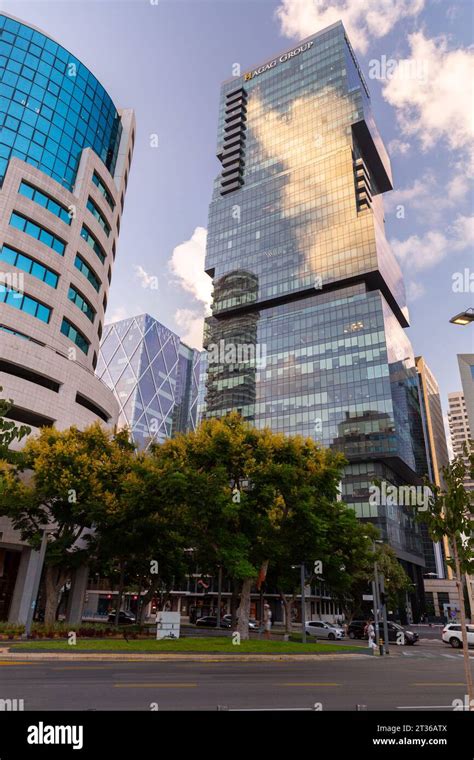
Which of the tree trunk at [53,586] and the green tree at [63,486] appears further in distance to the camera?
the tree trunk at [53,586]

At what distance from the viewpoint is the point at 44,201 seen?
4547 cm

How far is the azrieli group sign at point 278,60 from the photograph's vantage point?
131762mm

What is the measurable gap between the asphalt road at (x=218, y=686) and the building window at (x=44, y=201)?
37708mm

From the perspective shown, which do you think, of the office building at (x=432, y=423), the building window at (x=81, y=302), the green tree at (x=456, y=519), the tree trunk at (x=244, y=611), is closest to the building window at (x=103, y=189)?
the building window at (x=81, y=302)

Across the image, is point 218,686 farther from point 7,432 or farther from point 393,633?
point 393,633

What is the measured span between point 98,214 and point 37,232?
10729 mm

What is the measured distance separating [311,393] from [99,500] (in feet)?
219

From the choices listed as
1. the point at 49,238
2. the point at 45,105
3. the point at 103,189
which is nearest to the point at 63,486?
the point at 49,238

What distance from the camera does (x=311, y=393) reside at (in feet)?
306

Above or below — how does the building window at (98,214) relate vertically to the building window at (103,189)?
below

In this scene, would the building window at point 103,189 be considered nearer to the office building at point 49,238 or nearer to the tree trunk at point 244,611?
the office building at point 49,238
